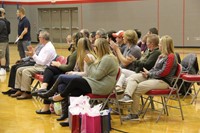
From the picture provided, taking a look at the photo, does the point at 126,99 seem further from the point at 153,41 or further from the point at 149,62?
the point at 153,41

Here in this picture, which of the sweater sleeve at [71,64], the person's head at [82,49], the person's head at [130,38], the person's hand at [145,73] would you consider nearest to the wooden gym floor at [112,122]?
the person's hand at [145,73]

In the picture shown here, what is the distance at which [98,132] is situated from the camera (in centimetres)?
441

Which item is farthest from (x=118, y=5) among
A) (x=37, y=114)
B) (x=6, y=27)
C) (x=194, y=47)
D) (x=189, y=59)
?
(x=37, y=114)

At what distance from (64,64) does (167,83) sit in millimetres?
1809

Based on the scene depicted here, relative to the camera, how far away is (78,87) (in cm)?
476

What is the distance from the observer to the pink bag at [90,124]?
14.2 feet

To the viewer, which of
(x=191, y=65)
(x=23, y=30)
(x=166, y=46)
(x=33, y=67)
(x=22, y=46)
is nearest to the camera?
(x=166, y=46)

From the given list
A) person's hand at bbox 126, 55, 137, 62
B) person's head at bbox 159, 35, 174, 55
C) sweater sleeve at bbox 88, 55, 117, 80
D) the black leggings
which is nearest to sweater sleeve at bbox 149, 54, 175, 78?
person's head at bbox 159, 35, 174, 55

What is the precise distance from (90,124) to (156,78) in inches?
54.1

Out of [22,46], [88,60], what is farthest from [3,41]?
[88,60]

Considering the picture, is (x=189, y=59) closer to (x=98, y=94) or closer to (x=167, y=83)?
(x=167, y=83)

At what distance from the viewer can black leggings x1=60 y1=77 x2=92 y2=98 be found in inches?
186

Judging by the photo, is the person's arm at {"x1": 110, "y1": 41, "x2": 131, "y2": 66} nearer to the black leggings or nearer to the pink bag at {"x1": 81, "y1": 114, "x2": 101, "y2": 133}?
the black leggings

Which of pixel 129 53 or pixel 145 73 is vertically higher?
pixel 129 53
